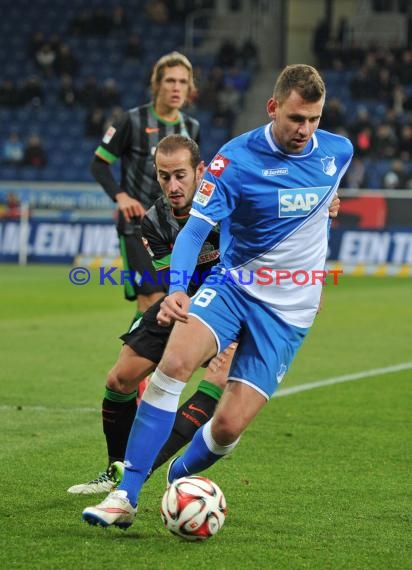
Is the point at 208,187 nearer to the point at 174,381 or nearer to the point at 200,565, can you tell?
the point at 174,381

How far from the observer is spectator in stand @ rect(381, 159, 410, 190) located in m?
25.1

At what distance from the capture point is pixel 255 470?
21.4 ft

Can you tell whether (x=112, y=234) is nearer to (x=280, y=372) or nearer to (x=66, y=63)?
(x=66, y=63)

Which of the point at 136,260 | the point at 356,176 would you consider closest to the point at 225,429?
the point at 136,260

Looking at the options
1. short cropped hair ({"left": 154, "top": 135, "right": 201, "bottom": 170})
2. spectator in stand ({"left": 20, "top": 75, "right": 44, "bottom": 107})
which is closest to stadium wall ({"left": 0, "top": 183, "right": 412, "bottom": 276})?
spectator in stand ({"left": 20, "top": 75, "right": 44, "bottom": 107})

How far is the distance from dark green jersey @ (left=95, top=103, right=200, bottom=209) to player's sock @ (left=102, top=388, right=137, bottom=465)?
8.04 ft

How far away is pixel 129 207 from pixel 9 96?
24386mm

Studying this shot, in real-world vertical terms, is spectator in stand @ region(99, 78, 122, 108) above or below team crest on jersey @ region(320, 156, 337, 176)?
below

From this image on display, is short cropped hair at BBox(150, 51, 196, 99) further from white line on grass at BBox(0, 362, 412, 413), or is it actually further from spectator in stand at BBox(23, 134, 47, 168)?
spectator in stand at BBox(23, 134, 47, 168)

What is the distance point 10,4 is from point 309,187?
3125 cm

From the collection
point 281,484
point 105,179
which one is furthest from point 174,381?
point 105,179

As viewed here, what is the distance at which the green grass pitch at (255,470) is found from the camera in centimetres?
482

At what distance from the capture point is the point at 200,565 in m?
4.64

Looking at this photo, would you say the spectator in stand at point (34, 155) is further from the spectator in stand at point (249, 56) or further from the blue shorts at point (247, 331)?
the blue shorts at point (247, 331)
